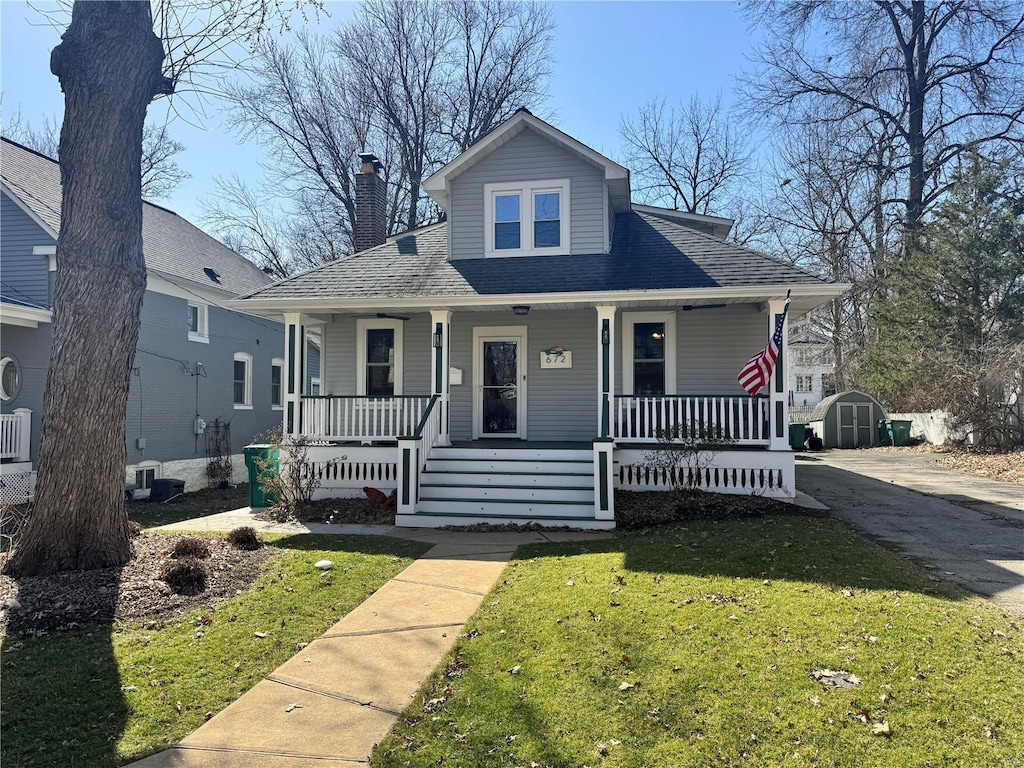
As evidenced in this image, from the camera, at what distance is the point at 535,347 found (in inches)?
471

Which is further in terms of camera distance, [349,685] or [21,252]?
[21,252]

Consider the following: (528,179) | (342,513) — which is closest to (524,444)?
(342,513)

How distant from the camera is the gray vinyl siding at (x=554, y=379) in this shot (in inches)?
464

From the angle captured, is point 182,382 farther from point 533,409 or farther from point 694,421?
point 694,421

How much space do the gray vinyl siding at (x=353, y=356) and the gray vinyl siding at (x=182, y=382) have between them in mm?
4671

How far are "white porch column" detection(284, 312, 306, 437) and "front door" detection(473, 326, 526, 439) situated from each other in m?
3.30

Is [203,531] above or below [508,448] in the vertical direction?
below

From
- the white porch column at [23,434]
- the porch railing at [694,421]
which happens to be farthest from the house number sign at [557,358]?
the white porch column at [23,434]

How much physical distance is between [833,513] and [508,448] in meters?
5.13

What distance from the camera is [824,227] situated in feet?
98.3

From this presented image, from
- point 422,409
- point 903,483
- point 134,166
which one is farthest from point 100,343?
point 903,483

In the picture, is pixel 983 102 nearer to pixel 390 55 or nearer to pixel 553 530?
pixel 390 55

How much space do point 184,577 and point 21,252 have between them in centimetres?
1181

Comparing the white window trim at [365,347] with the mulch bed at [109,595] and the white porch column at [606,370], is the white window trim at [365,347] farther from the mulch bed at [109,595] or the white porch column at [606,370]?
the mulch bed at [109,595]
